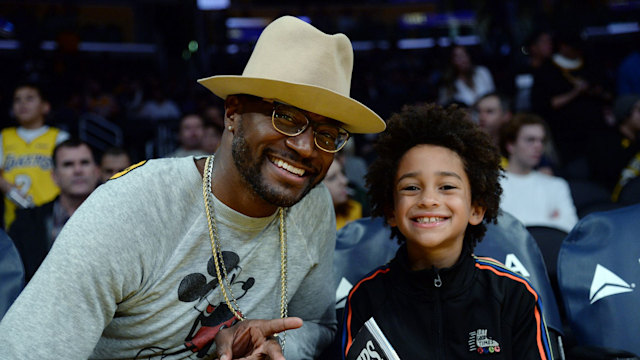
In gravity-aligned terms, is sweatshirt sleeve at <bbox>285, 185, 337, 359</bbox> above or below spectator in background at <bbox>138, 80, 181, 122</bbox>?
below

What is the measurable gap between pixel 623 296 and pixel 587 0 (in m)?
12.7

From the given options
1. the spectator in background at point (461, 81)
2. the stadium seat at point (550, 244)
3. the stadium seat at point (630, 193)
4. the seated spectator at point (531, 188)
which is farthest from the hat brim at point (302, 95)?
the spectator in background at point (461, 81)

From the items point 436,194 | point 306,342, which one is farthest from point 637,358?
point 306,342

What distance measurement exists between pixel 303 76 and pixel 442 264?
0.91 m

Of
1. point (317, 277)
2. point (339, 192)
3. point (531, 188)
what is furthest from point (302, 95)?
point (531, 188)

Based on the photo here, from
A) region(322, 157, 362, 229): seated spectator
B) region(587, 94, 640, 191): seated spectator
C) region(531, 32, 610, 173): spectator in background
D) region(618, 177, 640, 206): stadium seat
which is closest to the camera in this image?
region(618, 177, 640, 206): stadium seat

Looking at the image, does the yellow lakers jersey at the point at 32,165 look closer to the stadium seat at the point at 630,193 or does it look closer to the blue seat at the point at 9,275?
the blue seat at the point at 9,275

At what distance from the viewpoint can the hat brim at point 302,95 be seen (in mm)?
1926

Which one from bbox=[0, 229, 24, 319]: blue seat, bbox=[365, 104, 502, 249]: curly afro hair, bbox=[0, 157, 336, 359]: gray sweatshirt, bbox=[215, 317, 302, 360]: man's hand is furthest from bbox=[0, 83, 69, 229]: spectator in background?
bbox=[215, 317, 302, 360]: man's hand

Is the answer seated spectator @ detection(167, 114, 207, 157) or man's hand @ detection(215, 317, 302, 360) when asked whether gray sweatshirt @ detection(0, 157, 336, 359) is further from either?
seated spectator @ detection(167, 114, 207, 157)

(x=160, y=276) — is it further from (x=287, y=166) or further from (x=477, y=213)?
(x=477, y=213)

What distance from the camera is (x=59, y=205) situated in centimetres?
427

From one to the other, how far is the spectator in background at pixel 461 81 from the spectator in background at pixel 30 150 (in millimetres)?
4218

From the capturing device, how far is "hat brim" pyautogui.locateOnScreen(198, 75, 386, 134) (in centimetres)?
193
